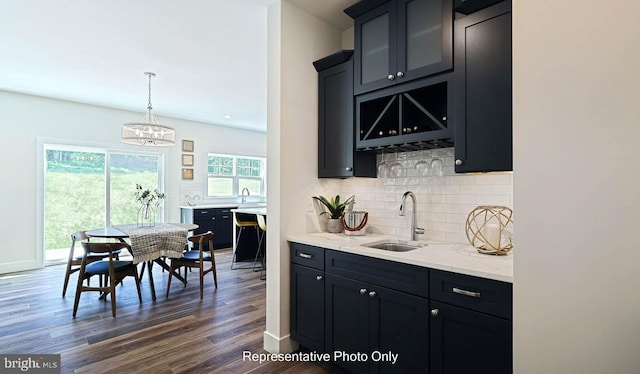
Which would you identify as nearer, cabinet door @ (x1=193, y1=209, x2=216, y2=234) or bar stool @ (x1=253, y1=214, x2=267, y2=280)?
bar stool @ (x1=253, y1=214, x2=267, y2=280)

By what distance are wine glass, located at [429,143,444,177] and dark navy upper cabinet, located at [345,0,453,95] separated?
23.8 inches

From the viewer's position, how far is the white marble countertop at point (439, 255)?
1.47 m

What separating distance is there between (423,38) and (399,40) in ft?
0.57

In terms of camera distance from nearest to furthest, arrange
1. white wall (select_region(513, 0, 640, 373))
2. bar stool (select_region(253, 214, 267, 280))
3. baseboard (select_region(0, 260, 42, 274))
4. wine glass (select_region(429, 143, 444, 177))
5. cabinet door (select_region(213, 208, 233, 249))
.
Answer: white wall (select_region(513, 0, 640, 373)) → wine glass (select_region(429, 143, 444, 177)) → bar stool (select_region(253, 214, 267, 280)) → baseboard (select_region(0, 260, 42, 274)) → cabinet door (select_region(213, 208, 233, 249))

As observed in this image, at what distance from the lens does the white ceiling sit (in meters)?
2.51

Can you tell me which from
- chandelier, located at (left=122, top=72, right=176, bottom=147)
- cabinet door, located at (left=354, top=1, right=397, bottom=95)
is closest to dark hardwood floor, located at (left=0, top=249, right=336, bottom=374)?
chandelier, located at (left=122, top=72, right=176, bottom=147)

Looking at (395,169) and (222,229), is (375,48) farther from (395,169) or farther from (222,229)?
(222,229)

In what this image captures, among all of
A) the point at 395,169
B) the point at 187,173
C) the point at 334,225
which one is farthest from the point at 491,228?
the point at 187,173

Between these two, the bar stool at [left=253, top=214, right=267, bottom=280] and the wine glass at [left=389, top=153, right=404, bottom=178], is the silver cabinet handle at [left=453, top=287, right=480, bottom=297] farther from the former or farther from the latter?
the bar stool at [left=253, top=214, right=267, bottom=280]

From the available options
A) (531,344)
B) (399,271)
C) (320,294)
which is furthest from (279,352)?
(531,344)

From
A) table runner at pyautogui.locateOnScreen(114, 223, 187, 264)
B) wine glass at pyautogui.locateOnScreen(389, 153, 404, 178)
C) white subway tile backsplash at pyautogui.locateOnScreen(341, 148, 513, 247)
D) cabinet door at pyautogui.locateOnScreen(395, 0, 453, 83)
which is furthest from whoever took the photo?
table runner at pyautogui.locateOnScreen(114, 223, 187, 264)

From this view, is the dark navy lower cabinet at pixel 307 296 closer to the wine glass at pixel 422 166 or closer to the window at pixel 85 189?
the wine glass at pixel 422 166

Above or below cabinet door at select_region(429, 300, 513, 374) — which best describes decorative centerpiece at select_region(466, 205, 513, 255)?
above

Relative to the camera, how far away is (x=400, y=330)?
1778 mm
